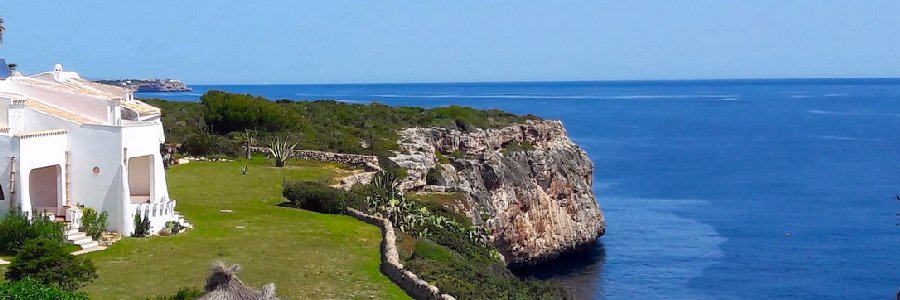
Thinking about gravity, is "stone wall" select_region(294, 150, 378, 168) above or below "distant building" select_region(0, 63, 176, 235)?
below

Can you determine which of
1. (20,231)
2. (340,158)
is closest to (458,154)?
(340,158)

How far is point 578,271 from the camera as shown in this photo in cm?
5897

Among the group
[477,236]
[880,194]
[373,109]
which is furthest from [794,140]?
[477,236]

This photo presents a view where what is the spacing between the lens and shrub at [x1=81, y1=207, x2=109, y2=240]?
86.1ft

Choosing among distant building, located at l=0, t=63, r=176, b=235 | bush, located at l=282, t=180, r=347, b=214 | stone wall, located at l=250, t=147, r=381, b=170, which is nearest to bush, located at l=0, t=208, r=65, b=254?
distant building, located at l=0, t=63, r=176, b=235

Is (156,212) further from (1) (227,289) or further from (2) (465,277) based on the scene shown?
(1) (227,289)

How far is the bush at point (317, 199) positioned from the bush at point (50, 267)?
14.0 meters

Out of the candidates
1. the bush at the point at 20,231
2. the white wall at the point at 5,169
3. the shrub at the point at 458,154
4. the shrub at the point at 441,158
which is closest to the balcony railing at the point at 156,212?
the bush at the point at 20,231

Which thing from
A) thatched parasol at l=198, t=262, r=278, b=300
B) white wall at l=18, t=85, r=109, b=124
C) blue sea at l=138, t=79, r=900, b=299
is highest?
white wall at l=18, t=85, r=109, b=124

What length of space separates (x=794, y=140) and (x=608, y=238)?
246 feet

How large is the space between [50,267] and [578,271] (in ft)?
137

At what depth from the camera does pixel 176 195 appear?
35219 millimetres

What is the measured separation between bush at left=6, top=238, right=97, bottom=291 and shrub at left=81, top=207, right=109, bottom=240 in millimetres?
5579

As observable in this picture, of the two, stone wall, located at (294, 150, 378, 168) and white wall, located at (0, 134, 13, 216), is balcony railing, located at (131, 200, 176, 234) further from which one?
stone wall, located at (294, 150, 378, 168)
